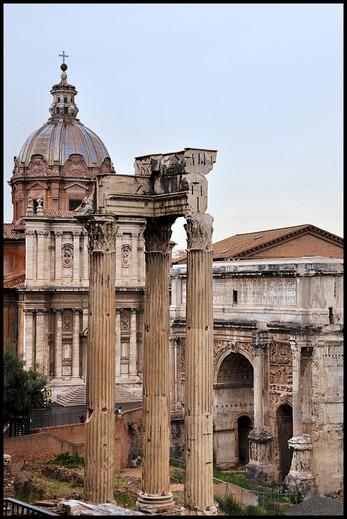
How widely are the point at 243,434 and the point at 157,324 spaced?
21.1 m

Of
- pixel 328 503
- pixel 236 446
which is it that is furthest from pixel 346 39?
pixel 236 446

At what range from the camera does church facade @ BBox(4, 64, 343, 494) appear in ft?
97.7

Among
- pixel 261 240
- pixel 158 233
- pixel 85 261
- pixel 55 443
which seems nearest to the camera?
pixel 158 233

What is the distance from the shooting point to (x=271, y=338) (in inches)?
1242

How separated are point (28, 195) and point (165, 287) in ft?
99.0

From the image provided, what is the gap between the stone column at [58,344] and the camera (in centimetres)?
3831

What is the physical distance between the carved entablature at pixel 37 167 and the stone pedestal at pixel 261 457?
18.6 metres

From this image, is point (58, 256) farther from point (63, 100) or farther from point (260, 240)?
point (63, 100)

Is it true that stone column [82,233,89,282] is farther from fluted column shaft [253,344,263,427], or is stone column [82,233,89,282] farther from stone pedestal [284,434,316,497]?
stone pedestal [284,434,316,497]

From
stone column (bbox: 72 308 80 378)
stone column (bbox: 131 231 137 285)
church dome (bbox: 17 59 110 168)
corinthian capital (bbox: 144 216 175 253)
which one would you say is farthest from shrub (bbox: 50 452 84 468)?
church dome (bbox: 17 59 110 168)

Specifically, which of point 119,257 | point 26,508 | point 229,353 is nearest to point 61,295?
point 119,257

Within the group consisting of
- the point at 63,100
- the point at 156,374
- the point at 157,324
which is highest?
the point at 63,100

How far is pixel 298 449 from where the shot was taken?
2922 cm

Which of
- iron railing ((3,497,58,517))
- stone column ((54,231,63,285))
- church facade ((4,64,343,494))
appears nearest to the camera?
iron railing ((3,497,58,517))
